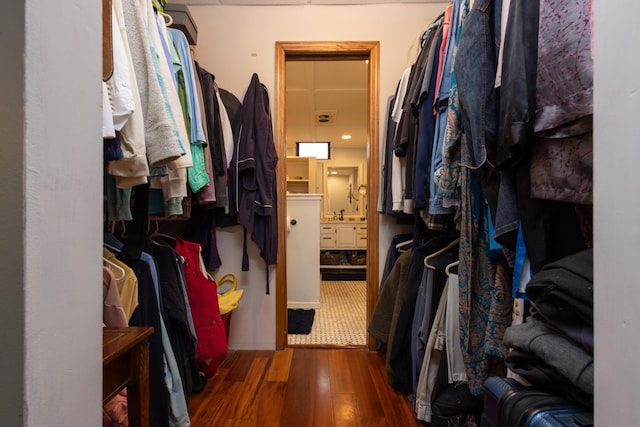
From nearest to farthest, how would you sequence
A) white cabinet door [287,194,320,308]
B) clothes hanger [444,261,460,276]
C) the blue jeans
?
the blue jeans, clothes hanger [444,261,460,276], white cabinet door [287,194,320,308]

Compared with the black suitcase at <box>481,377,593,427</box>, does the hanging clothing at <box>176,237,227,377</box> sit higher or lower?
lower

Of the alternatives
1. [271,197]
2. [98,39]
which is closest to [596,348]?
[98,39]

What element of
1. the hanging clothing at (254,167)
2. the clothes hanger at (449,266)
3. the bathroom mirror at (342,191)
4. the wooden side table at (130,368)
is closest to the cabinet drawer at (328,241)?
the bathroom mirror at (342,191)

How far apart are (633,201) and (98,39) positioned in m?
0.86

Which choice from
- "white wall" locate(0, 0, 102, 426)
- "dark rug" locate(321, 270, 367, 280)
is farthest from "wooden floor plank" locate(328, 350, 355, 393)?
"dark rug" locate(321, 270, 367, 280)

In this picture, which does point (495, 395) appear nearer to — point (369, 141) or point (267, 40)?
point (369, 141)

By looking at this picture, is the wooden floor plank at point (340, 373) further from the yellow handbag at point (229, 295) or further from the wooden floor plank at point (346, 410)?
the yellow handbag at point (229, 295)

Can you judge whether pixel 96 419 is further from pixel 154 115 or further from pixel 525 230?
pixel 525 230

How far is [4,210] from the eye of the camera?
0.35m

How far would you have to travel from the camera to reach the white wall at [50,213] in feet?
1.16

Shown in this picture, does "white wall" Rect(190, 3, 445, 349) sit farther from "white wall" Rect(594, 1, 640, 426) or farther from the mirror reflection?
the mirror reflection

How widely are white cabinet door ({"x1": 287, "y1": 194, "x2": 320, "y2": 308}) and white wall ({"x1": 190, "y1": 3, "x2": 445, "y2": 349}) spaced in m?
0.74

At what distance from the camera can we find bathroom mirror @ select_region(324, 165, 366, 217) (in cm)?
562

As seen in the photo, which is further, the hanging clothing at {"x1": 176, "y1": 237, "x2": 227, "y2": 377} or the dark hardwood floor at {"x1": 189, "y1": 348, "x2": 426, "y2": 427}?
the hanging clothing at {"x1": 176, "y1": 237, "x2": 227, "y2": 377}
